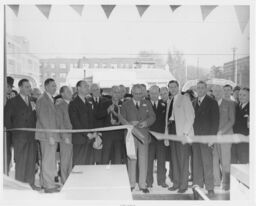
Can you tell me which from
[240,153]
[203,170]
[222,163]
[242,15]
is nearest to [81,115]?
[203,170]

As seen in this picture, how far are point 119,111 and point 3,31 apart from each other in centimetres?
108

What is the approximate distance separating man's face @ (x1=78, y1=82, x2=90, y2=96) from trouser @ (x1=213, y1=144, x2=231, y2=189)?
1099 millimetres

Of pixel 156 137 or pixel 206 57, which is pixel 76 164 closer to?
pixel 156 137

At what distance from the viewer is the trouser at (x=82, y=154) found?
3166 mm

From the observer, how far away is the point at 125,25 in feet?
10.1

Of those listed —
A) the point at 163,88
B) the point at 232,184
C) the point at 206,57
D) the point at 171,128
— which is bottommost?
the point at 232,184

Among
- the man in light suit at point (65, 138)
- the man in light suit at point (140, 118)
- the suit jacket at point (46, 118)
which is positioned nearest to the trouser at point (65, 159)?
the man in light suit at point (65, 138)

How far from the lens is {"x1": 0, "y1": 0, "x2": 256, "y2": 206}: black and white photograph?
120 inches

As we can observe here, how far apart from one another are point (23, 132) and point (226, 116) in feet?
5.25

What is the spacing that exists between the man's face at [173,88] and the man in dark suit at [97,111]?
20.3 inches

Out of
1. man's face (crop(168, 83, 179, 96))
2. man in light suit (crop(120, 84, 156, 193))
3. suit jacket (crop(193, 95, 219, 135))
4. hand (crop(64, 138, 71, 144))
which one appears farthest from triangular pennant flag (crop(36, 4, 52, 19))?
suit jacket (crop(193, 95, 219, 135))

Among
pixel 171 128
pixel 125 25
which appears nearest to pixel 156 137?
pixel 171 128

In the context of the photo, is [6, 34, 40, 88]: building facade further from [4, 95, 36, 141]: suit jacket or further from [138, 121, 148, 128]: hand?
[138, 121, 148, 128]: hand

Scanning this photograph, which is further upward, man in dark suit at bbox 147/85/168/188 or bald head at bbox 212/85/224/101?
bald head at bbox 212/85/224/101
